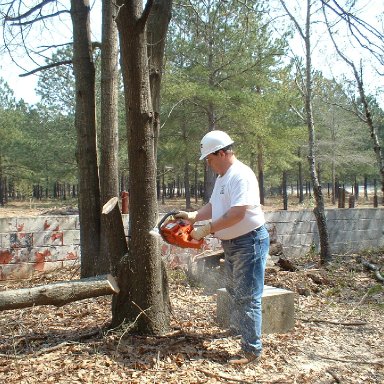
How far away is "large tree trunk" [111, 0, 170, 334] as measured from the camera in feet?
12.3

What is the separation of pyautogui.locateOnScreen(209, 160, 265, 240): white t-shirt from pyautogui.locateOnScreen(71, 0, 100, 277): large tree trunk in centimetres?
205

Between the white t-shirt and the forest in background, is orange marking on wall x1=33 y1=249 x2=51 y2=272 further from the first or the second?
the forest in background

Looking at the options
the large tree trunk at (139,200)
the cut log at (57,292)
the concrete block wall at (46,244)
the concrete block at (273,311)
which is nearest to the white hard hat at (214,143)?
the large tree trunk at (139,200)

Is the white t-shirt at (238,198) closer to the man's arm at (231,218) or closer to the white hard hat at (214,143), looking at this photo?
the man's arm at (231,218)

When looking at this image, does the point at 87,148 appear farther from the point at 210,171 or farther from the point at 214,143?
the point at 210,171

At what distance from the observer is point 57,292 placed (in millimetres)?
3756

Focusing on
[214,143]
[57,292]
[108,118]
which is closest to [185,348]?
[57,292]

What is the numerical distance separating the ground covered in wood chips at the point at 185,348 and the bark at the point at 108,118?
1083 mm

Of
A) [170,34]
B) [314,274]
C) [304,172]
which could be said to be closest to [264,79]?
[170,34]

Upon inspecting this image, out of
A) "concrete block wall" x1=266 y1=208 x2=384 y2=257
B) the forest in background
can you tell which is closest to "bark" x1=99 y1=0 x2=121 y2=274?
"concrete block wall" x1=266 y1=208 x2=384 y2=257

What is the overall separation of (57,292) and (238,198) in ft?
5.62

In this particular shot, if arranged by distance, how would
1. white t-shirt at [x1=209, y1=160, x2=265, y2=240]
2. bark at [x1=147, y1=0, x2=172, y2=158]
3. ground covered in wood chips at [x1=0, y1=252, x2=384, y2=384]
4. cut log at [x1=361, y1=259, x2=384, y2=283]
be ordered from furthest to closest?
cut log at [x1=361, y1=259, x2=384, y2=283] → bark at [x1=147, y1=0, x2=172, y2=158] → white t-shirt at [x1=209, y1=160, x2=265, y2=240] → ground covered in wood chips at [x1=0, y1=252, x2=384, y2=384]

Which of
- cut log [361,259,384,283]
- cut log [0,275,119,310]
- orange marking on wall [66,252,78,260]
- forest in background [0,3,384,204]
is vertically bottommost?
cut log [361,259,384,283]

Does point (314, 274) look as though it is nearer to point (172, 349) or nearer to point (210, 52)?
point (172, 349)
